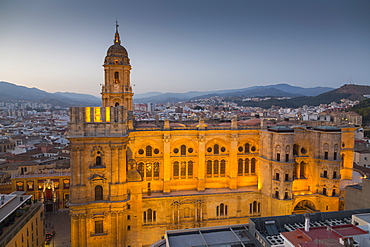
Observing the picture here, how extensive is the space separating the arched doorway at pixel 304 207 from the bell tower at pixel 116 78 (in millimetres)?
29699

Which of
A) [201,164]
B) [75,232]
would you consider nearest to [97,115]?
[75,232]

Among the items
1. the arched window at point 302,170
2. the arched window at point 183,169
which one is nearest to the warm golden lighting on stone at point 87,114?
the arched window at point 183,169

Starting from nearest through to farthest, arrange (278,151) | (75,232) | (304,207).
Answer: (75,232)
(278,151)
(304,207)

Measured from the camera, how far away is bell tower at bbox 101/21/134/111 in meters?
41.7

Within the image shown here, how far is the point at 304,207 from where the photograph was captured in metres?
39.8

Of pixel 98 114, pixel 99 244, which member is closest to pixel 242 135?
pixel 98 114

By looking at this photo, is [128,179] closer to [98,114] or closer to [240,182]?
[98,114]

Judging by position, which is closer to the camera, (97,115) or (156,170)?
(97,115)

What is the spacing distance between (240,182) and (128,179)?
17.5 meters

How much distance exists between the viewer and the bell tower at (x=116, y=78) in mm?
41688

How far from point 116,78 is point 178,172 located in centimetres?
1784

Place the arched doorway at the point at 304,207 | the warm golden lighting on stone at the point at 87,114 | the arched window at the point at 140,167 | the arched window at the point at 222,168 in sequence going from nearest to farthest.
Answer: the warm golden lighting on stone at the point at 87,114 < the arched window at the point at 140,167 < the arched doorway at the point at 304,207 < the arched window at the point at 222,168

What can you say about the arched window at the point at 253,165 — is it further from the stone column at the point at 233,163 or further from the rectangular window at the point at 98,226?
the rectangular window at the point at 98,226

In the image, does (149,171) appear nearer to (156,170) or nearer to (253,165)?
(156,170)
